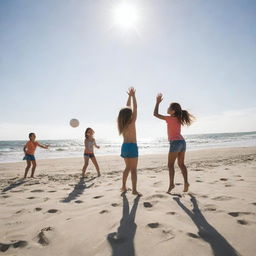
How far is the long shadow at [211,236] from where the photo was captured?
2271mm

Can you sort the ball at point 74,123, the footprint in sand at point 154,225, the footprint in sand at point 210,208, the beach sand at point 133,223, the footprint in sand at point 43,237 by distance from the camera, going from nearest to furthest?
the beach sand at point 133,223 < the footprint in sand at point 43,237 < the footprint in sand at point 154,225 < the footprint in sand at point 210,208 < the ball at point 74,123

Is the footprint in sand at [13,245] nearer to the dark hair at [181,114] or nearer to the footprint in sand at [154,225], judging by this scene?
the footprint in sand at [154,225]

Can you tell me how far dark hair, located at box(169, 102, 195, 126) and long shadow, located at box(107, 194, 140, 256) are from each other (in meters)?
2.39

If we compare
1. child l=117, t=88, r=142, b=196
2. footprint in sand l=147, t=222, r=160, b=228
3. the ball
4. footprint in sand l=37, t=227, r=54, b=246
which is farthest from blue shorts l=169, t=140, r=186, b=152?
the ball

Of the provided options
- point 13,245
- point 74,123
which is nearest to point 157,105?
point 13,245

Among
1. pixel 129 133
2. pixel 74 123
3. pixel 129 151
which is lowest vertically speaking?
pixel 129 151

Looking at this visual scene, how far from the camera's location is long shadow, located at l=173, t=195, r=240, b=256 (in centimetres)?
227

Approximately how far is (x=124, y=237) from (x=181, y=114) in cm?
308

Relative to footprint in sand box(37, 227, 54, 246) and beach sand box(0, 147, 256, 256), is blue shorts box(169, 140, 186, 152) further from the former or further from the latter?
footprint in sand box(37, 227, 54, 246)

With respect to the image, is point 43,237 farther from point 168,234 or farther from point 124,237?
point 168,234

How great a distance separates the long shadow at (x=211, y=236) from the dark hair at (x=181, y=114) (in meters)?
2.04

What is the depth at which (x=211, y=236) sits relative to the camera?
259cm

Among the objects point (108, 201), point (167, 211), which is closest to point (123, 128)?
point (108, 201)

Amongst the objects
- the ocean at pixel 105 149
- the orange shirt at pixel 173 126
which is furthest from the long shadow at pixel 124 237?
the ocean at pixel 105 149
